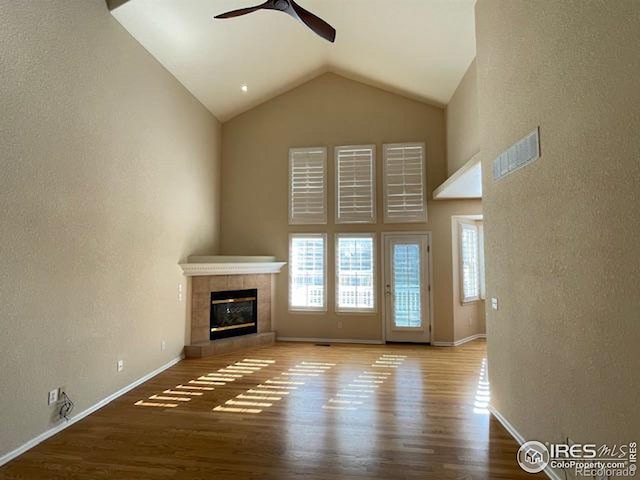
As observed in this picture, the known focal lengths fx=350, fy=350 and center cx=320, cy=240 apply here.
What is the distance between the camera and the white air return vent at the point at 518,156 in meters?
2.51

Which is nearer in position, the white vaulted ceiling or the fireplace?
Answer: the white vaulted ceiling

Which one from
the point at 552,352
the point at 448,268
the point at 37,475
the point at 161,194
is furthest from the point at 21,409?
the point at 448,268

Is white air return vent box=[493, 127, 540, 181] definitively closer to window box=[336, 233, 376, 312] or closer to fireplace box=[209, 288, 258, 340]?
window box=[336, 233, 376, 312]

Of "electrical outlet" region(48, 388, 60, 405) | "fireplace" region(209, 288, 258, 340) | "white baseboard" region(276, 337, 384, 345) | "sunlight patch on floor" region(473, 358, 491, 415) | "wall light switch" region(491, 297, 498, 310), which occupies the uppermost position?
"wall light switch" region(491, 297, 498, 310)

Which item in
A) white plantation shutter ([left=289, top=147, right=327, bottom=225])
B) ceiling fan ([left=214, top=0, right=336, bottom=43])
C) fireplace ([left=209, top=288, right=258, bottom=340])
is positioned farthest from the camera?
white plantation shutter ([left=289, top=147, right=327, bottom=225])

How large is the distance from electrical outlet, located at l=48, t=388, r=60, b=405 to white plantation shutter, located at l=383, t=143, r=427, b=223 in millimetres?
5034

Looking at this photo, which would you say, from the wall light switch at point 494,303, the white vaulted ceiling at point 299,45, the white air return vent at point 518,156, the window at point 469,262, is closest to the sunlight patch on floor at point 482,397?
the wall light switch at point 494,303

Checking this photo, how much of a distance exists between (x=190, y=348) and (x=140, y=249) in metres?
1.88

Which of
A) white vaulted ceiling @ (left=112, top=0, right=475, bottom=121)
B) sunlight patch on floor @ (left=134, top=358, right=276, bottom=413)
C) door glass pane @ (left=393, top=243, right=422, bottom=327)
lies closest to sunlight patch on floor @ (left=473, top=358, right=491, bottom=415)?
door glass pane @ (left=393, top=243, right=422, bottom=327)

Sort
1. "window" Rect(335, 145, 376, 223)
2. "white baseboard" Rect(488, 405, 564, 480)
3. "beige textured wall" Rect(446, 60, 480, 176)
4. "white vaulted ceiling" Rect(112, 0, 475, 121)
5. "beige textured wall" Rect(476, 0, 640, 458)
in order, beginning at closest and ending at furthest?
"beige textured wall" Rect(476, 0, 640, 458)
"white baseboard" Rect(488, 405, 564, 480)
"white vaulted ceiling" Rect(112, 0, 475, 121)
"beige textured wall" Rect(446, 60, 480, 176)
"window" Rect(335, 145, 376, 223)

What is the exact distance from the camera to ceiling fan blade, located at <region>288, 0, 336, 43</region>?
3036 millimetres

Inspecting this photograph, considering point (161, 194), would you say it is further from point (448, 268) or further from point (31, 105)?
point (448, 268)

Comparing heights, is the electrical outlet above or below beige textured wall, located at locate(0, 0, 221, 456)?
below

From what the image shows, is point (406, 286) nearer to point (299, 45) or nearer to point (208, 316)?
point (208, 316)
